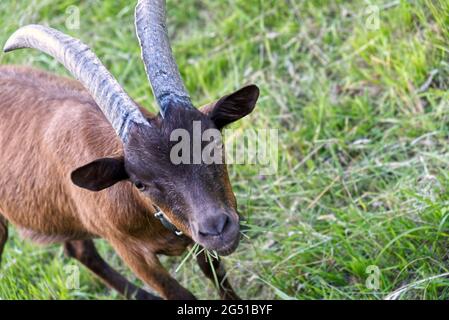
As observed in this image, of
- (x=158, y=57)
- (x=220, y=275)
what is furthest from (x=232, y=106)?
(x=220, y=275)

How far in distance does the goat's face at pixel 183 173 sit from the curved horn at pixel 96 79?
0.09m

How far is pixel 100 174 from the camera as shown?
478 cm

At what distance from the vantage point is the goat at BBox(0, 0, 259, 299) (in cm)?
460

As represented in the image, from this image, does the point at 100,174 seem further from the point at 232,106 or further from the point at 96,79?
the point at 232,106

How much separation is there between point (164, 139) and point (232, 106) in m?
0.51

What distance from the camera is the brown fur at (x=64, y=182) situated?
5359mm

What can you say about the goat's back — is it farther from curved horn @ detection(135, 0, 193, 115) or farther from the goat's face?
curved horn @ detection(135, 0, 193, 115)

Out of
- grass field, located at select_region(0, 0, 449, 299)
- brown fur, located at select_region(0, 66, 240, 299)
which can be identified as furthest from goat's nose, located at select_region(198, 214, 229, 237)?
grass field, located at select_region(0, 0, 449, 299)

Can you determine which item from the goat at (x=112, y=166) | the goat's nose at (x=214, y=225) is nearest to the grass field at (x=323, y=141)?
the goat at (x=112, y=166)

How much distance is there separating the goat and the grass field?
545mm

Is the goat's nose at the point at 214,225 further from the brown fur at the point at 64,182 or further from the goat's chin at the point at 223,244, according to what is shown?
the brown fur at the point at 64,182

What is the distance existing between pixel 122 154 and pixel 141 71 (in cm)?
352

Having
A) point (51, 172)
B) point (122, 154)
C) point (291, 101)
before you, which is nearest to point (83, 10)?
point (291, 101)

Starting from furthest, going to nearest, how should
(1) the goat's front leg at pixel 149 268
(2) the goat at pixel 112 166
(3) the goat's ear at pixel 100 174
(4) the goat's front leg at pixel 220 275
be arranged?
(4) the goat's front leg at pixel 220 275, (1) the goat's front leg at pixel 149 268, (3) the goat's ear at pixel 100 174, (2) the goat at pixel 112 166
